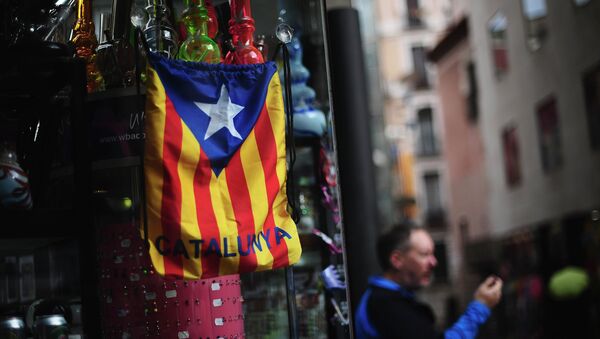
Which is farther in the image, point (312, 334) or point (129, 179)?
point (312, 334)

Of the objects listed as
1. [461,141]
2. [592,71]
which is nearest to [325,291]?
[592,71]

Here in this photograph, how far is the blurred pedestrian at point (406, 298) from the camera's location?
3.60 meters

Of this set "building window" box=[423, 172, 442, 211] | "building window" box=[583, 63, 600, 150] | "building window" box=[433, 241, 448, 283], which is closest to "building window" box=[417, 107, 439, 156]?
"building window" box=[423, 172, 442, 211]

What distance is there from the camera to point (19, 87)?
229cm

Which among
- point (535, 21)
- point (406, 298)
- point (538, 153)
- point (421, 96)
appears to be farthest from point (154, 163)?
point (421, 96)

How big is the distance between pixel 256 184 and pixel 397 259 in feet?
5.90

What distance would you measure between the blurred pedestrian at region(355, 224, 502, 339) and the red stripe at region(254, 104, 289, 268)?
1506 mm

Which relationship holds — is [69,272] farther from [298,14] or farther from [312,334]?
[298,14]

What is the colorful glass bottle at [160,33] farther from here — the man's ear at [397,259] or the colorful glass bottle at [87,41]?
the man's ear at [397,259]

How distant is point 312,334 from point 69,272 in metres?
1.33

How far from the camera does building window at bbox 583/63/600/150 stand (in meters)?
12.7

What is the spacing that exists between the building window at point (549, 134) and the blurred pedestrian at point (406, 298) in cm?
1164

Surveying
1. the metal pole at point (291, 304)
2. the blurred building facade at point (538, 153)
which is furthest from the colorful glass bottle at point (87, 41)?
the blurred building facade at point (538, 153)

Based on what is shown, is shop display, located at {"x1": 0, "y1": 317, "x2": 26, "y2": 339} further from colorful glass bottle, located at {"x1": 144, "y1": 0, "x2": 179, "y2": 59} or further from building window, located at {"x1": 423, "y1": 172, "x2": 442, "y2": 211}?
building window, located at {"x1": 423, "y1": 172, "x2": 442, "y2": 211}
